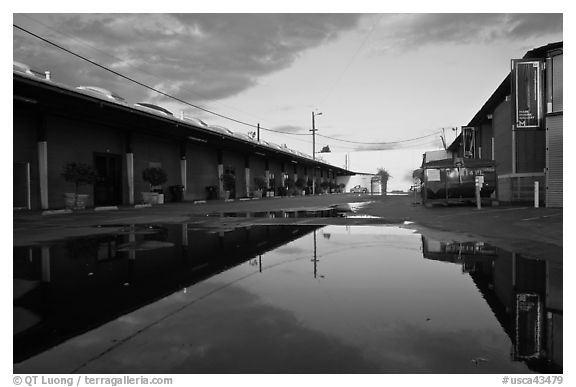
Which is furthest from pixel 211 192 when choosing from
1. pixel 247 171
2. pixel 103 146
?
pixel 103 146

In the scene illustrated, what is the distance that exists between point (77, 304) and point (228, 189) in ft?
97.3

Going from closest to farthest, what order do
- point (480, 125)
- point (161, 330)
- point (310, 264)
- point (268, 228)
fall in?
point (161, 330)
point (310, 264)
point (268, 228)
point (480, 125)

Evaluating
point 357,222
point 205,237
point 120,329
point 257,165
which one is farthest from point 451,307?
point 257,165

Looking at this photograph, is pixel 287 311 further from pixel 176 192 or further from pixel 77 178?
pixel 176 192

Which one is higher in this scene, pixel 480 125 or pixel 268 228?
pixel 480 125

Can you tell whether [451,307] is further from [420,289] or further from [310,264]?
[310,264]

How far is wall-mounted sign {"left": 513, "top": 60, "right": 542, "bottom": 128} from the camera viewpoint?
1508 centimetres

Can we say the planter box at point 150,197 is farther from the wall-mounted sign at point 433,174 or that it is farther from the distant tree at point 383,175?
the distant tree at point 383,175

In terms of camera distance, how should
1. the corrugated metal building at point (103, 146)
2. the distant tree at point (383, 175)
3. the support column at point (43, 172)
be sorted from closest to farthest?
1. the corrugated metal building at point (103, 146)
2. the support column at point (43, 172)
3. the distant tree at point (383, 175)

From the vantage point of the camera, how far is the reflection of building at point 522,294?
112 inches

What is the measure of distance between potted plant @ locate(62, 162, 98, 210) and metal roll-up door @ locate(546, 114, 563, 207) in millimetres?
19433

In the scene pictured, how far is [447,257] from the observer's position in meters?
6.00

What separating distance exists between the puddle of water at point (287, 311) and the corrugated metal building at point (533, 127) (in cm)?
1052

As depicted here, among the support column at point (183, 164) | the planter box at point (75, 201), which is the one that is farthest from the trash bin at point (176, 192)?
the planter box at point (75, 201)
